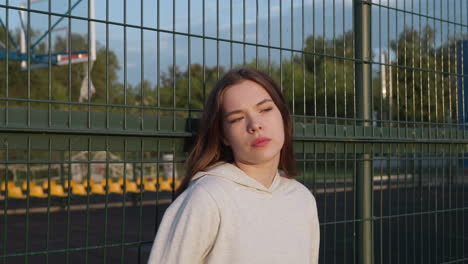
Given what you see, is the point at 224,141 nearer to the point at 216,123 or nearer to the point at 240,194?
the point at 216,123

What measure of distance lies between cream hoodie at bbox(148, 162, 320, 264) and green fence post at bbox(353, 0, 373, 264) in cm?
154

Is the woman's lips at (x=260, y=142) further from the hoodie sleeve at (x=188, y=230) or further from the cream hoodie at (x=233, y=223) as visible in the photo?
the hoodie sleeve at (x=188, y=230)

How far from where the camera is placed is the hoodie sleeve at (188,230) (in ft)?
6.89

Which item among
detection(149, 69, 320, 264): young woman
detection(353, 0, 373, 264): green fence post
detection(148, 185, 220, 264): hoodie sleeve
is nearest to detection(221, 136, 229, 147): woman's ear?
detection(149, 69, 320, 264): young woman

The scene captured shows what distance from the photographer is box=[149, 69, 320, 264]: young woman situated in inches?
84.1

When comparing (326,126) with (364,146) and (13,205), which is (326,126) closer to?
(364,146)

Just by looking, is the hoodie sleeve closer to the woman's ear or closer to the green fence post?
the woman's ear

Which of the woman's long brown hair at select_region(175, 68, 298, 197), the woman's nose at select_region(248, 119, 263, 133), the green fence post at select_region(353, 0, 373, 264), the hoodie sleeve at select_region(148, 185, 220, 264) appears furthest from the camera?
the green fence post at select_region(353, 0, 373, 264)

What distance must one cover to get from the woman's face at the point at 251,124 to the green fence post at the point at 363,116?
1.74 meters

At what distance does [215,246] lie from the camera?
2.18 meters

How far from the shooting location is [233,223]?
7.27 ft

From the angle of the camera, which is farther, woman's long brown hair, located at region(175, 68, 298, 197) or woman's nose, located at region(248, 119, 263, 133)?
woman's long brown hair, located at region(175, 68, 298, 197)

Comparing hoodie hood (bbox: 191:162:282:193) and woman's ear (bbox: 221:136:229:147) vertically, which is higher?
woman's ear (bbox: 221:136:229:147)

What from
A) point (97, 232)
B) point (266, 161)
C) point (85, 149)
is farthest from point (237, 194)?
point (97, 232)
